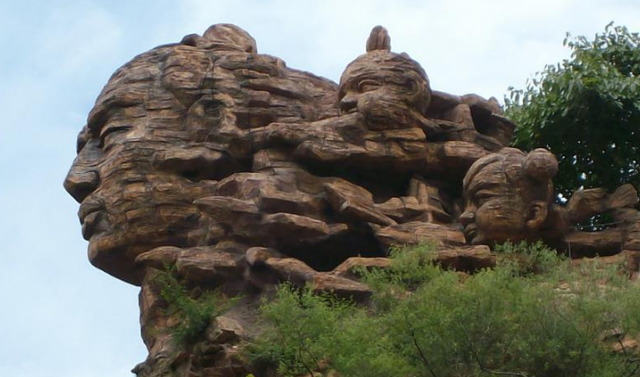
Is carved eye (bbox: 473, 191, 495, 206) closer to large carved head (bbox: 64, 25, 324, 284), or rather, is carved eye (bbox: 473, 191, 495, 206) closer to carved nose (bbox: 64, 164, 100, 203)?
large carved head (bbox: 64, 25, 324, 284)

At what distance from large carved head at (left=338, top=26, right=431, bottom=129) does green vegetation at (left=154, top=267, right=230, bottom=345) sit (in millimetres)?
3561

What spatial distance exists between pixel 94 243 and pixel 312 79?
421 cm

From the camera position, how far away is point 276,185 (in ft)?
82.8

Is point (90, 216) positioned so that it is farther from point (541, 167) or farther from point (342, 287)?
point (541, 167)

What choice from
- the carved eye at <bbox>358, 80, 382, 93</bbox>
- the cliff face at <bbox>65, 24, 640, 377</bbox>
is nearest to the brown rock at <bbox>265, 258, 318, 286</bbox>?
the cliff face at <bbox>65, 24, 640, 377</bbox>

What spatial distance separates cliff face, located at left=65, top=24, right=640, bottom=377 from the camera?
2456 cm

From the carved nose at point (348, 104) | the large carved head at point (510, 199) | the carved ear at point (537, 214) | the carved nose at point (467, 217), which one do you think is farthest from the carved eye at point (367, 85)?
the carved ear at point (537, 214)

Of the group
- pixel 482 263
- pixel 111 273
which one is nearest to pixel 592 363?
pixel 482 263

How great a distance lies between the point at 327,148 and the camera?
25844 mm

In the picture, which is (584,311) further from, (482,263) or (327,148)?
(327,148)

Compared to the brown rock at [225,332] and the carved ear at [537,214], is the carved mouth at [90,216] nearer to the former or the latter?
the brown rock at [225,332]

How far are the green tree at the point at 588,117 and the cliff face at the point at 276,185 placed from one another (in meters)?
1.91

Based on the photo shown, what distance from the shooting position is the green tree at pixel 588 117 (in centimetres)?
2909

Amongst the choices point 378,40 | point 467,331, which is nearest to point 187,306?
point 467,331
